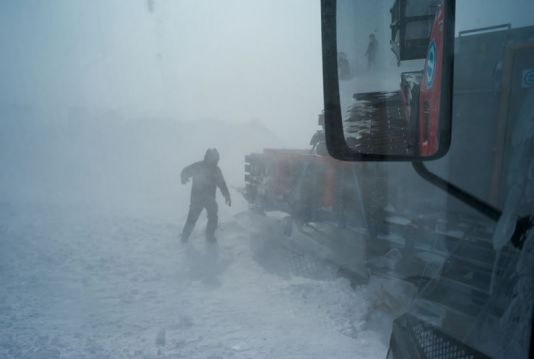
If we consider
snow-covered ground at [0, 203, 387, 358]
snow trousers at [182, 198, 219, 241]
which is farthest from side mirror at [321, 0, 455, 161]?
snow trousers at [182, 198, 219, 241]

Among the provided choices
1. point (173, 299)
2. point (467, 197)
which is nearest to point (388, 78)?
point (467, 197)

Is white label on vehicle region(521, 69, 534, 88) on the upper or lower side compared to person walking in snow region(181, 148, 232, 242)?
upper

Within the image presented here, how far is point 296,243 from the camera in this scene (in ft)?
17.4

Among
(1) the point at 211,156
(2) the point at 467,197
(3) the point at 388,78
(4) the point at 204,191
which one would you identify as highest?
(3) the point at 388,78

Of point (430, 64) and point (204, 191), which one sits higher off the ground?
point (430, 64)

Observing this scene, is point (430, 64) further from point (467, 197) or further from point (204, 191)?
point (204, 191)

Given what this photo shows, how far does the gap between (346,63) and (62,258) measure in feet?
18.9

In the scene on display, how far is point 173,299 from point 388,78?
3833 millimetres

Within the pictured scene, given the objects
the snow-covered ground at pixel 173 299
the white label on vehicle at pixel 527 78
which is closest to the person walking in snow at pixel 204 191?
the snow-covered ground at pixel 173 299

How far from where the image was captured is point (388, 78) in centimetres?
112

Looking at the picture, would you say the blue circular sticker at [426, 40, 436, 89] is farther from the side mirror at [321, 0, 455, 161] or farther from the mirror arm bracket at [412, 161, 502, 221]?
the mirror arm bracket at [412, 161, 502, 221]

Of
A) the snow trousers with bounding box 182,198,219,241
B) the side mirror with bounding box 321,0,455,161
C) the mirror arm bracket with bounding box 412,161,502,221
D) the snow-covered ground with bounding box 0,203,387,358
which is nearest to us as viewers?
the side mirror with bounding box 321,0,455,161

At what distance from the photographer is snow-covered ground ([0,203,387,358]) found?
122 inches

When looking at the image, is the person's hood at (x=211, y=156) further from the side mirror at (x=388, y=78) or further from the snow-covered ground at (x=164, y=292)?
the side mirror at (x=388, y=78)
